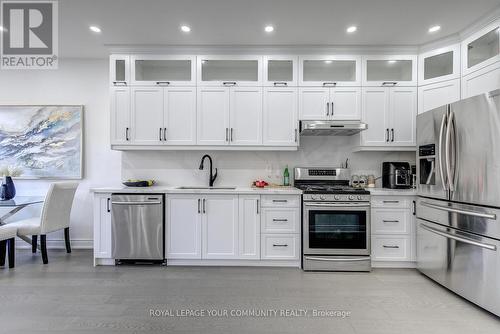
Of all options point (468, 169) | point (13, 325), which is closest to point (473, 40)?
point (468, 169)

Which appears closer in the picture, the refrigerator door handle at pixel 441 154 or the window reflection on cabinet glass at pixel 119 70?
the refrigerator door handle at pixel 441 154

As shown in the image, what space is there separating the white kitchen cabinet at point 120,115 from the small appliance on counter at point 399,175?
3549 millimetres

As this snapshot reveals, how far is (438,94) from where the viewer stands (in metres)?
3.30

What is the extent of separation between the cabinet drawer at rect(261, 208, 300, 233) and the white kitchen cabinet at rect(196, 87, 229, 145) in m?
1.09

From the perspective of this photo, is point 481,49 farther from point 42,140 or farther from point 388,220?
point 42,140

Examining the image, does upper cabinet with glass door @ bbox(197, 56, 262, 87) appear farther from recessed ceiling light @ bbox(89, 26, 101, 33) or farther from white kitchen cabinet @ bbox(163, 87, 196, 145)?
recessed ceiling light @ bbox(89, 26, 101, 33)

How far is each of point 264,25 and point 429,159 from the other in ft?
7.81

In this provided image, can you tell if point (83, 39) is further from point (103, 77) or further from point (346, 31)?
point (346, 31)

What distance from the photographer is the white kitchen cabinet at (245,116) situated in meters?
3.46

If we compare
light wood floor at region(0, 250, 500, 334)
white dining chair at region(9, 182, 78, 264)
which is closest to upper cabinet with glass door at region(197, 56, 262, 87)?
white dining chair at region(9, 182, 78, 264)

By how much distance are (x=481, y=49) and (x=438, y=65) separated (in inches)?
18.0

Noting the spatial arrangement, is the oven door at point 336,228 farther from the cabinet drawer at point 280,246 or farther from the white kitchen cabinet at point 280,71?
the white kitchen cabinet at point 280,71

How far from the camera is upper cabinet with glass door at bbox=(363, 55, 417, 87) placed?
3.45m

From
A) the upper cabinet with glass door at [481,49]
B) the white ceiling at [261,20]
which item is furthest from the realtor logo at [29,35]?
the upper cabinet with glass door at [481,49]
